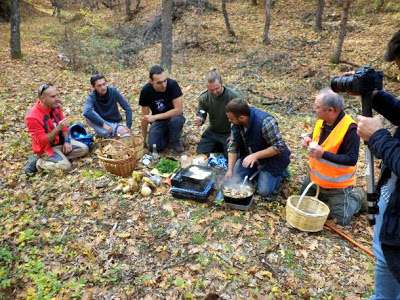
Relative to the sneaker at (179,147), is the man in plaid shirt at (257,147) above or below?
above

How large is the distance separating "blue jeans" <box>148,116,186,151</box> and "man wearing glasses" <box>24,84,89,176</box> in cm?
134

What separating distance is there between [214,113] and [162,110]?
103 cm

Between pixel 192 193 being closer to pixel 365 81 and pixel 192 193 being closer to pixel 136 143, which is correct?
pixel 136 143

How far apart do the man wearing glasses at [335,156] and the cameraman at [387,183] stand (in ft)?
4.48

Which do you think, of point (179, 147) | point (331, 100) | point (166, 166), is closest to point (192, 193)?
point (166, 166)

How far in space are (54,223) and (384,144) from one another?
159 inches

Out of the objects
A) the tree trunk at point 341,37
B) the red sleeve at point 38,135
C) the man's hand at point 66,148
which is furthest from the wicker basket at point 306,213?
the tree trunk at point 341,37

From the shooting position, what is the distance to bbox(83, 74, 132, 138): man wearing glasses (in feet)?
17.8

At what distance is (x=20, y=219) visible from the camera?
4141 millimetres

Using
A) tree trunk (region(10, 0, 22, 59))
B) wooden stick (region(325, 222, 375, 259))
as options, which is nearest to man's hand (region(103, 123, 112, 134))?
wooden stick (region(325, 222, 375, 259))

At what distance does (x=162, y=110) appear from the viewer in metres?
5.60

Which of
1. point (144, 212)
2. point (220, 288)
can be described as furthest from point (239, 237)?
point (144, 212)

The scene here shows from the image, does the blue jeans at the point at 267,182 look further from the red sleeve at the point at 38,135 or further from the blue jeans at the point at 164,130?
the red sleeve at the point at 38,135

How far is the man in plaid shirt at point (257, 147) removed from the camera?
3957mm
